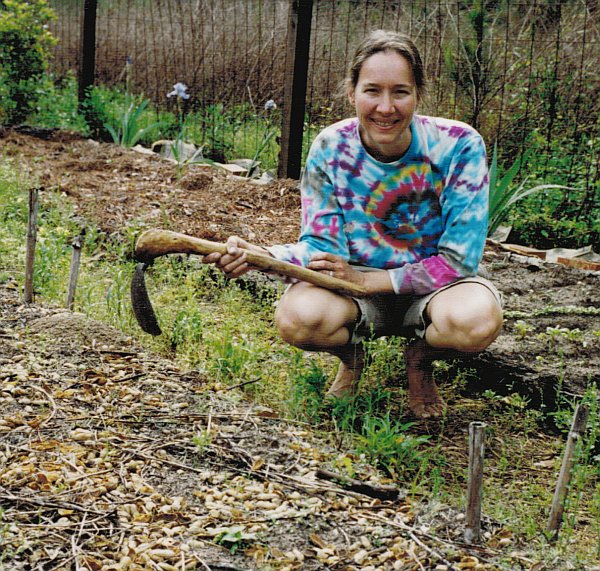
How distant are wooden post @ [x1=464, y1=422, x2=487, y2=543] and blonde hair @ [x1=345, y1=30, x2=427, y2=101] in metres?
1.29

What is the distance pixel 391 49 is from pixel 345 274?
772mm

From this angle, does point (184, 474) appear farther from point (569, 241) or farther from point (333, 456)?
point (569, 241)

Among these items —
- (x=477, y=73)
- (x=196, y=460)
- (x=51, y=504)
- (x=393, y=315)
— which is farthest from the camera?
(x=477, y=73)

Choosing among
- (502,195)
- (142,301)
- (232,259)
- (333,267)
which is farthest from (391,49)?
(502,195)

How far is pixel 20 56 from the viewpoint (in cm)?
877

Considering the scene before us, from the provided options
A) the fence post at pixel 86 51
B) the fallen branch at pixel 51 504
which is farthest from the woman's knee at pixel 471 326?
the fence post at pixel 86 51

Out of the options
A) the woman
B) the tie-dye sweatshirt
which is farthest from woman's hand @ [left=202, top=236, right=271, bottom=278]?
the tie-dye sweatshirt

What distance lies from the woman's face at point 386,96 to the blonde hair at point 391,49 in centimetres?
2

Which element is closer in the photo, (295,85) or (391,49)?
(391,49)

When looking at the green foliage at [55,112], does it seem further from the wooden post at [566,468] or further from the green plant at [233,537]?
the wooden post at [566,468]

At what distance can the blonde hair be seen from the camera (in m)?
2.80

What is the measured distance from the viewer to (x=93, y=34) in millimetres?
8742

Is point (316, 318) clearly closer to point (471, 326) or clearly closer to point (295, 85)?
point (471, 326)

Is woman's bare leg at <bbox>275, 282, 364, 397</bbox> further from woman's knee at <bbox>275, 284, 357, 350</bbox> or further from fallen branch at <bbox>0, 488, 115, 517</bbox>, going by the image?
fallen branch at <bbox>0, 488, 115, 517</bbox>
